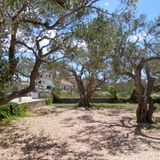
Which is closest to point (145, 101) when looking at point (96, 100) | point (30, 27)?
point (30, 27)

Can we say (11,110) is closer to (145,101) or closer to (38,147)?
(145,101)

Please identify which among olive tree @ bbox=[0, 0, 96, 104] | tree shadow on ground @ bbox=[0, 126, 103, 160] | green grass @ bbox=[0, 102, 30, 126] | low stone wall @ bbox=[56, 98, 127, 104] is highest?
olive tree @ bbox=[0, 0, 96, 104]

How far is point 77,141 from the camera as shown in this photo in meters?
15.1

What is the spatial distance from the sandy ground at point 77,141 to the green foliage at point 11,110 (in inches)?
48.1

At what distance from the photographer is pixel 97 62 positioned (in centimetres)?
1373

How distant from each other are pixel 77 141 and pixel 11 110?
9285mm

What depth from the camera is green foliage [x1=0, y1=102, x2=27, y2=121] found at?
70.6ft

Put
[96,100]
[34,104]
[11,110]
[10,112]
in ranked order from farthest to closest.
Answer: [96,100] → [34,104] → [11,110] → [10,112]

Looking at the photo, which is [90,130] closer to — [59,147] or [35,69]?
[59,147]

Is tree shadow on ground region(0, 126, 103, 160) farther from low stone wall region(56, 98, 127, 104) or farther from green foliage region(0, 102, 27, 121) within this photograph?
low stone wall region(56, 98, 127, 104)

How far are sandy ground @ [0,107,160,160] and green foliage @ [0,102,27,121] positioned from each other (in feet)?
4.01

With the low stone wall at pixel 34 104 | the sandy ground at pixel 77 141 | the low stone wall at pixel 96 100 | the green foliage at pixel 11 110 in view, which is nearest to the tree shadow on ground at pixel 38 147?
the sandy ground at pixel 77 141

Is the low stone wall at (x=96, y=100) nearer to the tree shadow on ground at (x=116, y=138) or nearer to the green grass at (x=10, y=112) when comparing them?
the green grass at (x=10, y=112)

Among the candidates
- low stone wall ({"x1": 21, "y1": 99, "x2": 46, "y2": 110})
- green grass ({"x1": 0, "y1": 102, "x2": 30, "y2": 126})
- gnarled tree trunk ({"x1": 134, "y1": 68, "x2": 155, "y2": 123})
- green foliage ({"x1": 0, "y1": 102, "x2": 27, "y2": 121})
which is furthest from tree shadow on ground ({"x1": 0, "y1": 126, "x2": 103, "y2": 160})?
low stone wall ({"x1": 21, "y1": 99, "x2": 46, "y2": 110})
